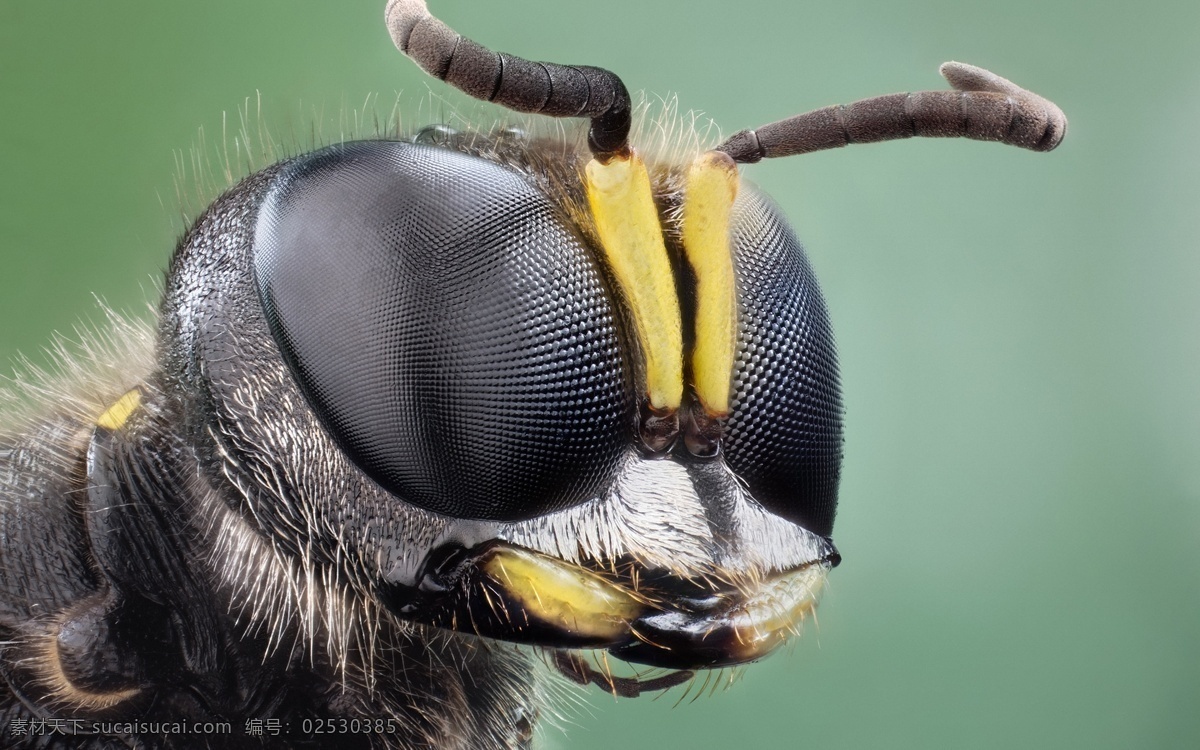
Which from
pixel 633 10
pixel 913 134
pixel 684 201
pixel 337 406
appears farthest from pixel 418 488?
pixel 633 10

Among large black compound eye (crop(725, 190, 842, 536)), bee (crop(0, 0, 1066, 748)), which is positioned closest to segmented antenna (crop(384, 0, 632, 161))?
bee (crop(0, 0, 1066, 748))

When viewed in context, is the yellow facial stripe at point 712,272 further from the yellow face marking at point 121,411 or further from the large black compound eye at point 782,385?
the yellow face marking at point 121,411

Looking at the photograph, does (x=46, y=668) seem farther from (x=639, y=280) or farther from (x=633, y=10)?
(x=633, y=10)

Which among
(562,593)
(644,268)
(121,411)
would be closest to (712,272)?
(644,268)

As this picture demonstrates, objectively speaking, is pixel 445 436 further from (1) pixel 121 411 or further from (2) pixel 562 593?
(1) pixel 121 411

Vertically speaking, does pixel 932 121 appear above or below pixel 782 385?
above

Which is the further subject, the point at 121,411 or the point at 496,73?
the point at 121,411
